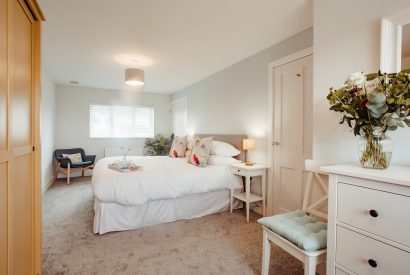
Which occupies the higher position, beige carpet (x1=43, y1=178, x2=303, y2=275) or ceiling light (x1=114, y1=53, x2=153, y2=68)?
ceiling light (x1=114, y1=53, x2=153, y2=68)

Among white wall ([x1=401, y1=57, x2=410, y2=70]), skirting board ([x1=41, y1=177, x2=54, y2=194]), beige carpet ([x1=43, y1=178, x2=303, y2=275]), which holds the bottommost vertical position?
beige carpet ([x1=43, y1=178, x2=303, y2=275])

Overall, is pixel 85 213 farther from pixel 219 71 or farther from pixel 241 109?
pixel 219 71

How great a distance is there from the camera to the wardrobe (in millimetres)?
1142

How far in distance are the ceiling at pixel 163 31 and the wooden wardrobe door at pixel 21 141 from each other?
880 mm

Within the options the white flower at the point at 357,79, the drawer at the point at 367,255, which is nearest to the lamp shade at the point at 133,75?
the white flower at the point at 357,79

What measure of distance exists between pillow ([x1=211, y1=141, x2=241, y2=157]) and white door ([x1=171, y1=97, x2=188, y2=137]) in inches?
88.6

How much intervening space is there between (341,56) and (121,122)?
5674 mm

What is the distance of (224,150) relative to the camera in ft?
11.3

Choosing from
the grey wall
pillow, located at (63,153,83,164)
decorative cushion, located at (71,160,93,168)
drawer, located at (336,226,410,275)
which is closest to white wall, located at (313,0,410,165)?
drawer, located at (336,226,410,275)

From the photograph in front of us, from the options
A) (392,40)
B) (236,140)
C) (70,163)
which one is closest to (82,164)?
(70,163)

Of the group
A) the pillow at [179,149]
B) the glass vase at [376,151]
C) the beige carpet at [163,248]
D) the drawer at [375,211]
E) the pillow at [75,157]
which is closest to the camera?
the drawer at [375,211]

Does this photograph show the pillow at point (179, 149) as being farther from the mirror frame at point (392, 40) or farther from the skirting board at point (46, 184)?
the mirror frame at point (392, 40)

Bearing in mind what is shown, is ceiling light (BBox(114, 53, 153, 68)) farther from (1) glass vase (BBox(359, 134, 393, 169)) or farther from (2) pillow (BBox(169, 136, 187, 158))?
(1) glass vase (BBox(359, 134, 393, 169))

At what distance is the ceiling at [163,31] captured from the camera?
2.10 metres
